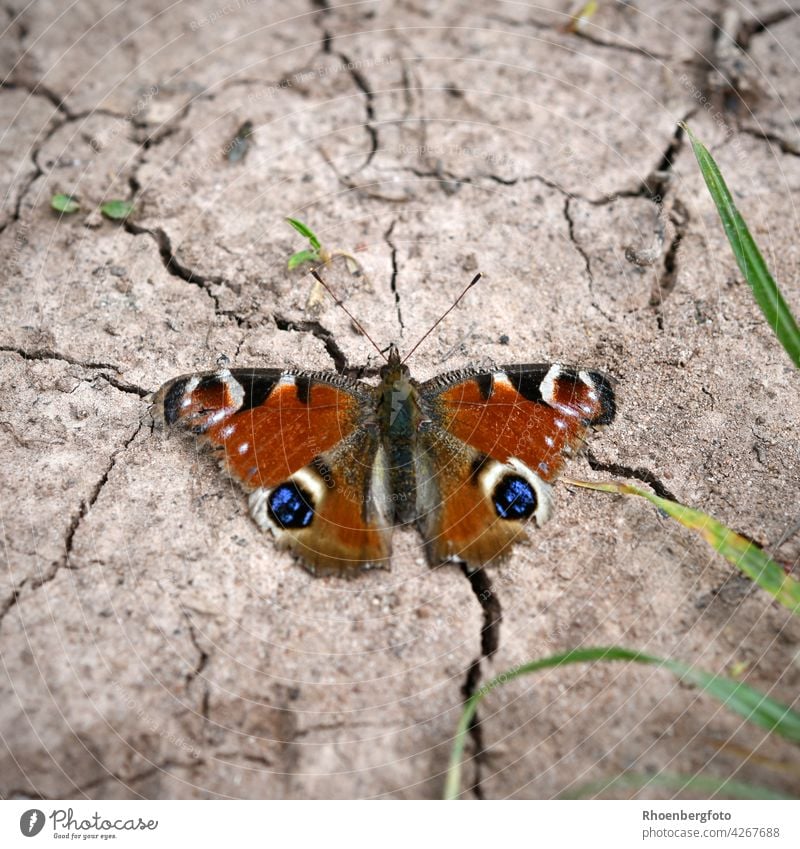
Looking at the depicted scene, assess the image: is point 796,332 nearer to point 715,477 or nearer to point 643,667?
point 715,477

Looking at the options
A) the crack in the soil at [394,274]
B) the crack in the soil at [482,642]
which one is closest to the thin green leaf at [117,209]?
the crack in the soil at [394,274]

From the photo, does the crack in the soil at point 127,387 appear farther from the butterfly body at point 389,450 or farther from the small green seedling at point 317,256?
the small green seedling at point 317,256

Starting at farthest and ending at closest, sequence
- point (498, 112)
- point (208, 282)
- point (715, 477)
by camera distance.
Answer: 1. point (498, 112)
2. point (208, 282)
3. point (715, 477)

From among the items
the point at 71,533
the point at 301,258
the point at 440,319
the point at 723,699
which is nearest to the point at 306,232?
the point at 301,258

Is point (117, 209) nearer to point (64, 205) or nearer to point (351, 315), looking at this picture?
point (64, 205)

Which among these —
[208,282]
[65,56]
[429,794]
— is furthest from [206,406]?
[65,56]

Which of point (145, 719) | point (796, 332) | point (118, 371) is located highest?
point (796, 332)

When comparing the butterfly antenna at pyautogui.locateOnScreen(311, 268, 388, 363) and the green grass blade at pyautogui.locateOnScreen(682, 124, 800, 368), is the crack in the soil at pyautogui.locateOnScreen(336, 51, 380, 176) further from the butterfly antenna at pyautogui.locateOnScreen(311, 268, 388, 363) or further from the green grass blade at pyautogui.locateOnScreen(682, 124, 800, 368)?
the green grass blade at pyautogui.locateOnScreen(682, 124, 800, 368)
